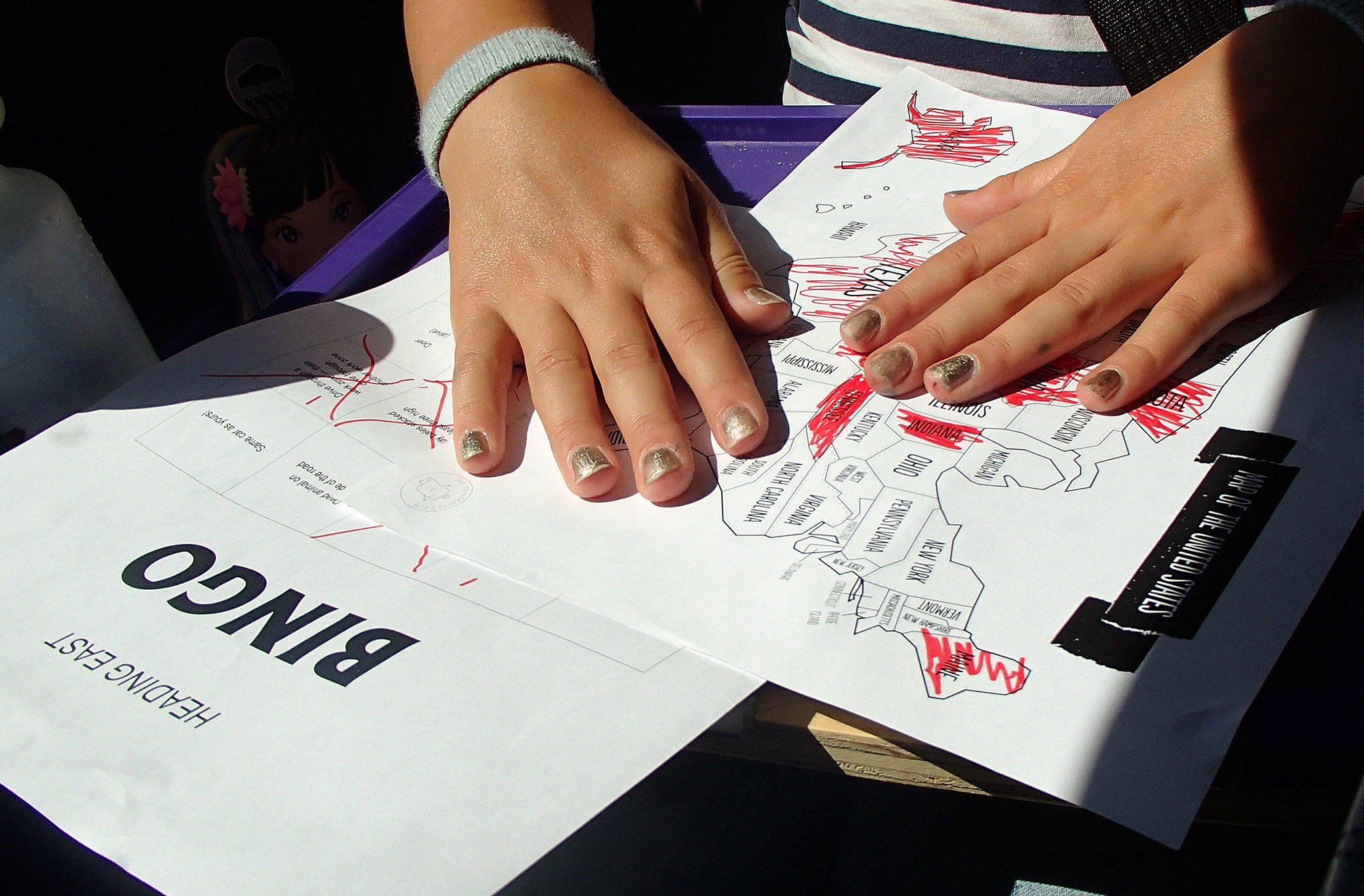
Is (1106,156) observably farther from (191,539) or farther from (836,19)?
(191,539)

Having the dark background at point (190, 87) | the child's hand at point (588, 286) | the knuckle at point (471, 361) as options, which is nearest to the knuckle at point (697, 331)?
the child's hand at point (588, 286)

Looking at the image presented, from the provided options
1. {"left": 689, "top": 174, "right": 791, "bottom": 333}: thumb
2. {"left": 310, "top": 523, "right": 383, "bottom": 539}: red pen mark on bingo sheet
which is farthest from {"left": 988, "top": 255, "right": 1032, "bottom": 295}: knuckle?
{"left": 310, "top": 523, "right": 383, "bottom": 539}: red pen mark on bingo sheet

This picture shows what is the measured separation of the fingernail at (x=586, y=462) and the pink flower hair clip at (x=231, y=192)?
36cm

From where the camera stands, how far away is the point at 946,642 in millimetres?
329

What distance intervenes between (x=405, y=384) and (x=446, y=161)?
0.19 meters

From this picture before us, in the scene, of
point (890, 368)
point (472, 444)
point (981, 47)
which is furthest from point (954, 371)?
point (981, 47)

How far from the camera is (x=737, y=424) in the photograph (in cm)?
43

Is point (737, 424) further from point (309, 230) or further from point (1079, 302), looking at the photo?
point (309, 230)

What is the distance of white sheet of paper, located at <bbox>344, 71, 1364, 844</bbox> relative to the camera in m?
0.30

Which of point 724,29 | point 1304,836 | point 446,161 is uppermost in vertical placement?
point 446,161

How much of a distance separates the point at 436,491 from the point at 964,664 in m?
0.25

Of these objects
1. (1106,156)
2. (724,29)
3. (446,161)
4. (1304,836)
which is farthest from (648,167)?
(724,29)

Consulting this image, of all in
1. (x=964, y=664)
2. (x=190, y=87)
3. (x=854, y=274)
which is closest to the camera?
(x=964, y=664)

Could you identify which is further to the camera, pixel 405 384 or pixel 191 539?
pixel 405 384
